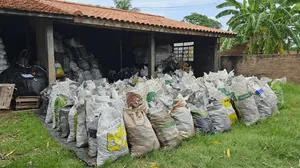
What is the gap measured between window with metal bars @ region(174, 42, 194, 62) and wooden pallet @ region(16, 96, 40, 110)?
5.40 meters

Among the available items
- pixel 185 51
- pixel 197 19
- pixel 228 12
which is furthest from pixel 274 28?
pixel 197 19

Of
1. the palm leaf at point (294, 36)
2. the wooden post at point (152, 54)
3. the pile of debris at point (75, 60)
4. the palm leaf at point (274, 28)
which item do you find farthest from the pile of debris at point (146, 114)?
the palm leaf at point (294, 36)

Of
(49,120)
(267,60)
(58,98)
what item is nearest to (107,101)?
(58,98)

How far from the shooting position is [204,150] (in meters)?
2.79

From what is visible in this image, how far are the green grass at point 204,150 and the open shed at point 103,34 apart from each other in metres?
1.87

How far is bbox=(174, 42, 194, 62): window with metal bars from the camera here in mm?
8984

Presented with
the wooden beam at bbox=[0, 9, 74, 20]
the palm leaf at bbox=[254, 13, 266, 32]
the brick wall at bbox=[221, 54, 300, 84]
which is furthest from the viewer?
the palm leaf at bbox=[254, 13, 266, 32]

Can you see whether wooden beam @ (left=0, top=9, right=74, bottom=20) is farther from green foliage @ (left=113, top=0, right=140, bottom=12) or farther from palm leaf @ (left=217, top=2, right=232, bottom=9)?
green foliage @ (left=113, top=0, right=140, bottom=12)

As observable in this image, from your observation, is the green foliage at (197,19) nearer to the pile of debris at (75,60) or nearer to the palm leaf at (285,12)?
the palm leaf at (285,12)

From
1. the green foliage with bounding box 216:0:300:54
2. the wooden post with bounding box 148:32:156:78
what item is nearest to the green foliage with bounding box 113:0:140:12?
the green foliage with bounding box 216:0:300:54

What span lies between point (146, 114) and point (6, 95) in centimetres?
294

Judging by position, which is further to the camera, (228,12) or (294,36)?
(228,12)

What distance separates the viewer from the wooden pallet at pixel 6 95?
14.1 feet

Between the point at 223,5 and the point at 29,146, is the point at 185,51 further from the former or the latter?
the point at 29,146
